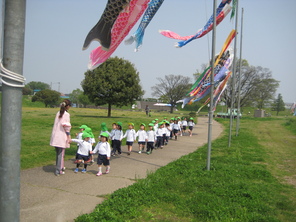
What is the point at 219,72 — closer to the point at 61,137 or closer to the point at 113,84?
the point at 61,137

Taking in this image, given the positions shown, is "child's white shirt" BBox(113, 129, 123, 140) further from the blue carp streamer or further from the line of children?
the blue carp streamer

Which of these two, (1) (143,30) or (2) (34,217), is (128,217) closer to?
(2) (34,217)

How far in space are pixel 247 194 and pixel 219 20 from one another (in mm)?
4934

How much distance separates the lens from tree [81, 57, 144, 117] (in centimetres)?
3456

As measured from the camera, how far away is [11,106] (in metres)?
2.08

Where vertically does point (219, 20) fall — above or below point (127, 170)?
above

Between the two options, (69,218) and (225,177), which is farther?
(225,177)

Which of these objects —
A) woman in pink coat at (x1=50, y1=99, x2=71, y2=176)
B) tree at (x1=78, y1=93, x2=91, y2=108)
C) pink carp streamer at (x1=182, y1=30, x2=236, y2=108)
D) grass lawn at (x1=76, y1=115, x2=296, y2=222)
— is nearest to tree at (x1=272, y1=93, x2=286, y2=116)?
tree at (x1=78, y1=93, x2=91, y2=108)

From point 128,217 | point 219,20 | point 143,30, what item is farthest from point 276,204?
point 219,20

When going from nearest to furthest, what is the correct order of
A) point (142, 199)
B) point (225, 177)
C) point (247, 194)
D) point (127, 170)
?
1. point (142, 199)
2. point (247, 194)
3. point (225, 177)
4. point (127, 170)

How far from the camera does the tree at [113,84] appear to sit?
113 ft

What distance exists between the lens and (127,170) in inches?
307

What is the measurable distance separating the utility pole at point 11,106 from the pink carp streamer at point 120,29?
8.53 ft

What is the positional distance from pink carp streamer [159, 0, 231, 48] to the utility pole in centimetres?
581
